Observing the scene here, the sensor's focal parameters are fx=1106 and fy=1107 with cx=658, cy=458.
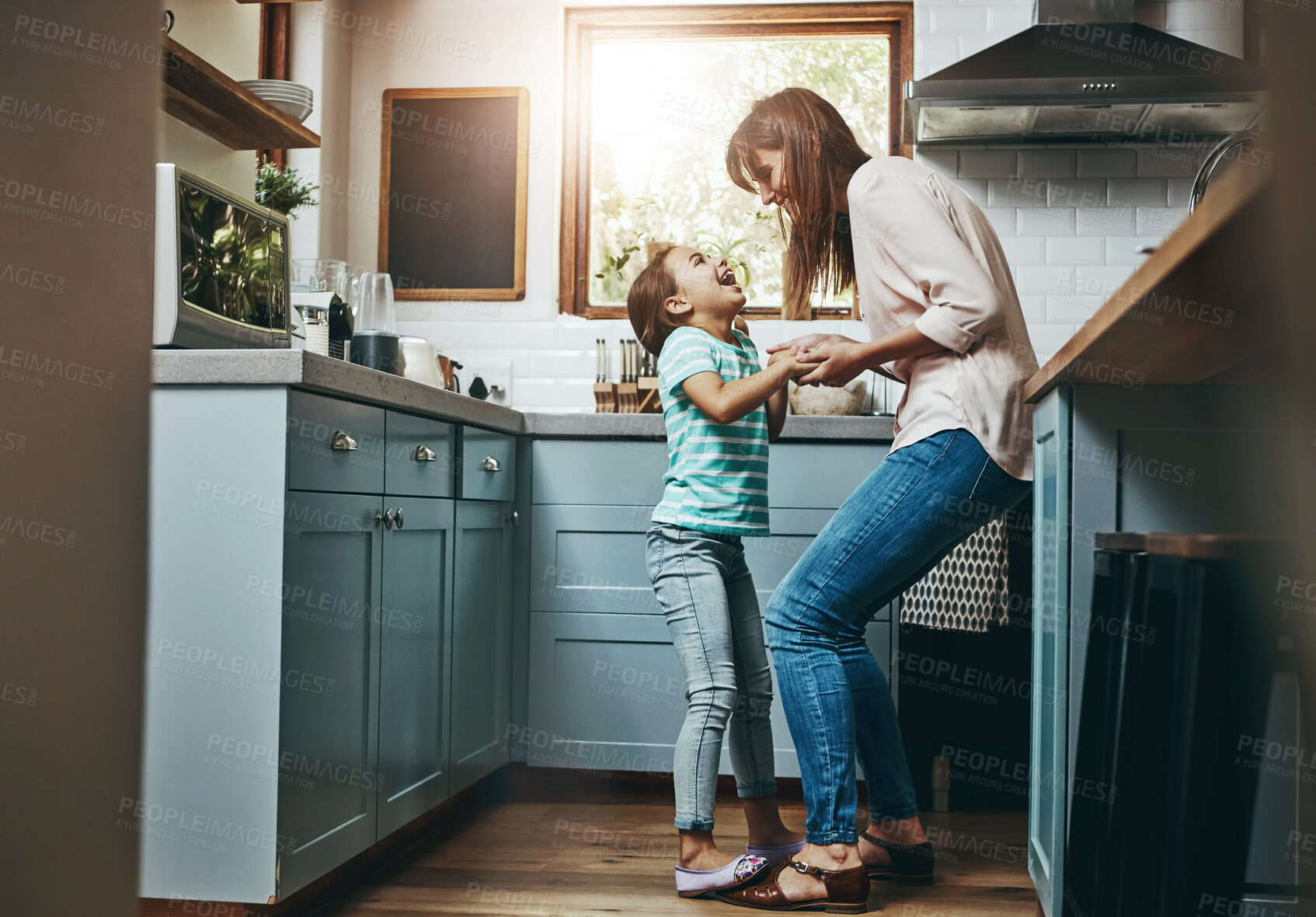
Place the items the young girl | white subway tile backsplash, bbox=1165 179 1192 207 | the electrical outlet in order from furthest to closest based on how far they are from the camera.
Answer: the electrical outlet
white subway tile backsplash, bbox=1165 179 1192 207
the young girl

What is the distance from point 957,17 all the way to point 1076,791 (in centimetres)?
250

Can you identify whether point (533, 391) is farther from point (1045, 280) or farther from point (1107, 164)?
point (1107, 164)

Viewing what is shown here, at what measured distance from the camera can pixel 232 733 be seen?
4.87 ft

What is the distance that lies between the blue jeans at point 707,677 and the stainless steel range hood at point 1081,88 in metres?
1.47

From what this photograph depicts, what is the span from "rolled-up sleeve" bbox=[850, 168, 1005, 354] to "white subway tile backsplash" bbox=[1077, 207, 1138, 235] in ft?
5.29

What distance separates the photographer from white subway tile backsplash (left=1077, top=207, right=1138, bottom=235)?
3066 millimetres

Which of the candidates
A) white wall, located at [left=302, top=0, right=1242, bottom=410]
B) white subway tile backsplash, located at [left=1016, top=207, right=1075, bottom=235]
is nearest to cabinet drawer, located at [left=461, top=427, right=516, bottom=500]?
white wall, located at [left=302, top=0, right=1242, bottom=410]

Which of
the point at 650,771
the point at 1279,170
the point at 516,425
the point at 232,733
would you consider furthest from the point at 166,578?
the point at 1279,170

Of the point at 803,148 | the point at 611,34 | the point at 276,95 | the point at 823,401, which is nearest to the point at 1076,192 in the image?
the point at 823,401

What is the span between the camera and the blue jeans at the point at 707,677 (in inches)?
72.1

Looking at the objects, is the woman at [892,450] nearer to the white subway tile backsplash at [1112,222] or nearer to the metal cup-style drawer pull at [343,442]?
the metal cup-style drawer pull at [343,442]

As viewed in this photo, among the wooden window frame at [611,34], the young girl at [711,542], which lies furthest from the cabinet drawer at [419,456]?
the wooden window frame at [611,34]

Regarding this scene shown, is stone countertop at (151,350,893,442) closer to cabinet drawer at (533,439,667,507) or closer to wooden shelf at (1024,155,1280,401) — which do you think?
cabinet drawer at (533,439,667,507)

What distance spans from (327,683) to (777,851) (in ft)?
2.70
